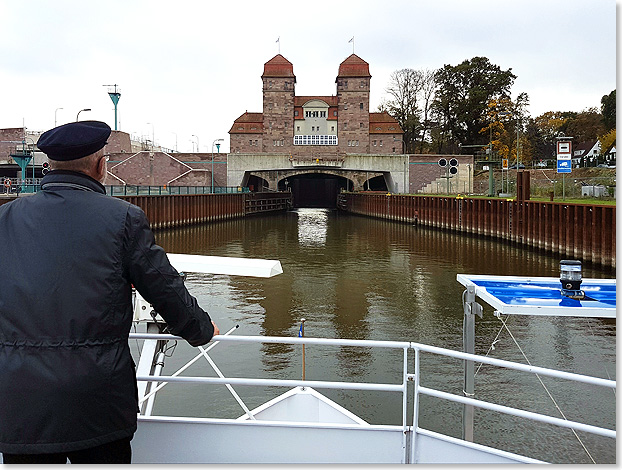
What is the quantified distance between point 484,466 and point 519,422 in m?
5.74

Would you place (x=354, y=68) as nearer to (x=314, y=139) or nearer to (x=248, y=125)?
(x=314, y=139)

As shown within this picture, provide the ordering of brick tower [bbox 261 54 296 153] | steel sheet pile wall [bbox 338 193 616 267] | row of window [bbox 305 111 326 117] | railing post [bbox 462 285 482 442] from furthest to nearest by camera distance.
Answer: row of window [bbox 305 111 326 117] → brick tower [bbox 261 54 296 153] → steel sheet pile wall [bbox 338 193 616 267] → railing post [bbox 462 285 482 442]

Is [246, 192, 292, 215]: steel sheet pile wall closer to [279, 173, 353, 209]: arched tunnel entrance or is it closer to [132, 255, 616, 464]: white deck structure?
[279, 173, 353, 209]: arched tunnel entrance

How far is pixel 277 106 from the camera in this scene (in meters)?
74.0

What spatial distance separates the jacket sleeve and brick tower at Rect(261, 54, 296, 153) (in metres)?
72.5

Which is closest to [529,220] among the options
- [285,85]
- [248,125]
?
[285,85]

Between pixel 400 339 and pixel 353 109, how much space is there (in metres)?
64.6

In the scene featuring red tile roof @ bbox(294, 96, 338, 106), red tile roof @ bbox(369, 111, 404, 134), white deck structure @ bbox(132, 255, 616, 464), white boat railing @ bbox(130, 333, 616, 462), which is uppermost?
red tile roof @ bbox(294, 96, 338, 106)

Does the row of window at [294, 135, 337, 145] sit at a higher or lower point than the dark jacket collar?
higher

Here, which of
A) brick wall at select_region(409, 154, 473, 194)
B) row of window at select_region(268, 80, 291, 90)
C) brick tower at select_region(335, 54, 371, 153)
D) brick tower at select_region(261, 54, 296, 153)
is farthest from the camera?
row of window at select_region(268, 80, 291, 90)

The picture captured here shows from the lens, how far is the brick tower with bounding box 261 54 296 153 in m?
73.8

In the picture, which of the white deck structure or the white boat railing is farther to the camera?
the white deck structure

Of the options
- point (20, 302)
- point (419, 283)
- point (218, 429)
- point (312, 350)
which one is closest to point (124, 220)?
point (20, 302)

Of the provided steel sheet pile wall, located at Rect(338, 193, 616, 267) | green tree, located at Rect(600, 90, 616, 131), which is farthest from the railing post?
green tree, located at Rect(600, 90, 616, 131)
